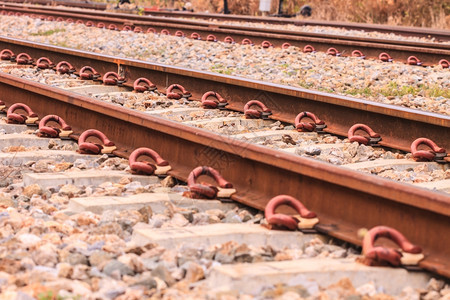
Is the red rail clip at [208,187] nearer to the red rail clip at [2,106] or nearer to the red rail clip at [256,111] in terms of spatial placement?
the red rail clip at [256,111]

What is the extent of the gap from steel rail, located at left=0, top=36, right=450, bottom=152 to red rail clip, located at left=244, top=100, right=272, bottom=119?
78mm

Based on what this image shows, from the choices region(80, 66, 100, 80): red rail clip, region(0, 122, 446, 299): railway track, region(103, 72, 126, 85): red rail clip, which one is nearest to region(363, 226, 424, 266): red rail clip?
region(0, 122, 446, 299): railway track

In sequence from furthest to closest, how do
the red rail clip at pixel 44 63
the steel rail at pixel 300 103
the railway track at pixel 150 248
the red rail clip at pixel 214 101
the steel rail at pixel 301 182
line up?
the red rail clip at pixel 44 63 < the red rail clip at pixel 214 101 < the steel rail at pixel 300 103 < the steel rail at pixel 301 182 < the railway track at pixel 150 248

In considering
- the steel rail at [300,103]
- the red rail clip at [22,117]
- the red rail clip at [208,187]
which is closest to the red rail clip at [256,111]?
the steel rail at [300,103]

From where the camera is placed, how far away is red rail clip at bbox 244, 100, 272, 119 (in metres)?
7.05

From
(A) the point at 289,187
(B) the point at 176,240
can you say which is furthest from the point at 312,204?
(B) the point at 176,240

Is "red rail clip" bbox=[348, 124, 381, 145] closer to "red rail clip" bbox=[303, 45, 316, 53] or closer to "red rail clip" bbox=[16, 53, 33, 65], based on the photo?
"red rail clip" bbox=[16, 53, 33, 65]

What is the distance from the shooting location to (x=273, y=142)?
6.14 m

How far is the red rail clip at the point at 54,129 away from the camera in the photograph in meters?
5.97

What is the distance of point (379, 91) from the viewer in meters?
8.96

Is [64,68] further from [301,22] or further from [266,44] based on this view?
[301,22]

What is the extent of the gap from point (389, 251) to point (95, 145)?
2.69 metres

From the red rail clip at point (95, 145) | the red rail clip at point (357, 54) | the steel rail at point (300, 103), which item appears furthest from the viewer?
the red rail clip at point (357, 54)

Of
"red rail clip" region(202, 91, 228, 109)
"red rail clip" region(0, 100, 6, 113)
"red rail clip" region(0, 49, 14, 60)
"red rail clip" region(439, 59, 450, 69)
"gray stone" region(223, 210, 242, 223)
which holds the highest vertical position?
"red rail clip" region(439, 59, 450, 69)
